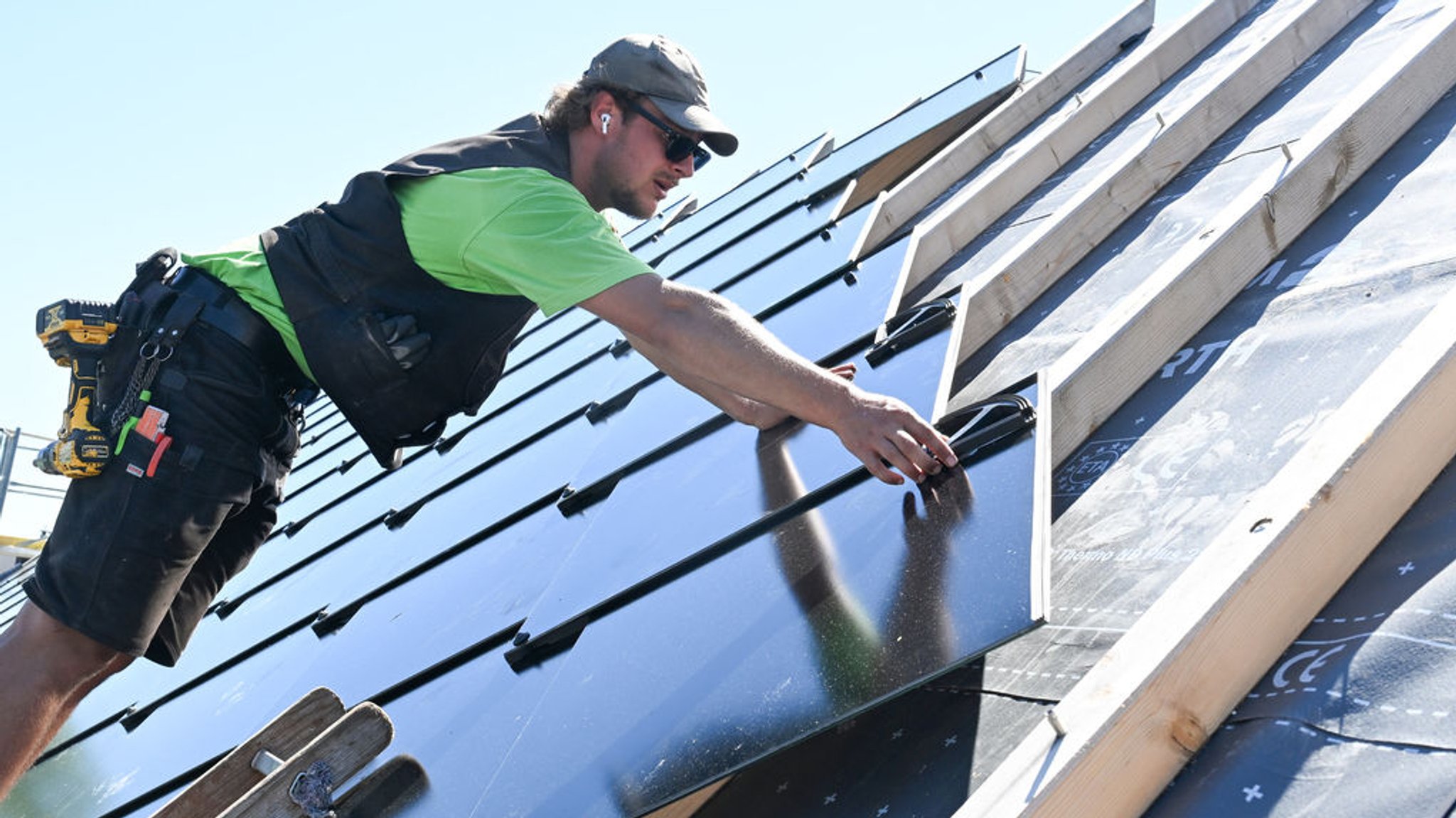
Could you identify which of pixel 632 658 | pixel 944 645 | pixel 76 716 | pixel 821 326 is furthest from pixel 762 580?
pixel 76 716

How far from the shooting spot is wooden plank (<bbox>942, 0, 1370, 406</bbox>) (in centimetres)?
415

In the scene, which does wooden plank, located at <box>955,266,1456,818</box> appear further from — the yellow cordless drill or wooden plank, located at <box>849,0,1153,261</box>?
wooden plank, located at <box>849,0,1153,261</box>

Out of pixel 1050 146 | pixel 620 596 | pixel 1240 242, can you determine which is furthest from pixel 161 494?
pixel 1050 146

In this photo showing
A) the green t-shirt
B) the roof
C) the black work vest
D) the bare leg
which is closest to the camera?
the roof

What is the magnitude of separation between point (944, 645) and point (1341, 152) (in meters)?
2.48

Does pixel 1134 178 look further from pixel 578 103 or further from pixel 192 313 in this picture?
pixel 192 313

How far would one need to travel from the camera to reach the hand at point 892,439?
273cm

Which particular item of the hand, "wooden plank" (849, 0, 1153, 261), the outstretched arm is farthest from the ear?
"wooden plank" (849, 0, 1153, 261)

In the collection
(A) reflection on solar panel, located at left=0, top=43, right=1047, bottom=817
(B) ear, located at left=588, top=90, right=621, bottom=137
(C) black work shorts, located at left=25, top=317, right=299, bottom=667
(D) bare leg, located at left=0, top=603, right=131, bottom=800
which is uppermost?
(B) ear, located at left=588, top=90, right=621, bottom=137

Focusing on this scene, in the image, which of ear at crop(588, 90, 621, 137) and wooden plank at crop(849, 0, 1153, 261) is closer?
ear at crop(588, 90, 621, 137)

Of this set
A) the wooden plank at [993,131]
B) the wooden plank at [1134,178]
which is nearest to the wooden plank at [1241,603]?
the wooden plank at [1134,178]

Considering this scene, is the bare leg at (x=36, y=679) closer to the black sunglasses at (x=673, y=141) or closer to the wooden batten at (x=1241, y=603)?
the black sunglasses at (x=673, y=141)

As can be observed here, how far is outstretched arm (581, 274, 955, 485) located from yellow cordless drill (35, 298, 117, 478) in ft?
4.65

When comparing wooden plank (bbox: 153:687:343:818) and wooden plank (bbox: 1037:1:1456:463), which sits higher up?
wooden plank (bbox: 153:687:343:818)
